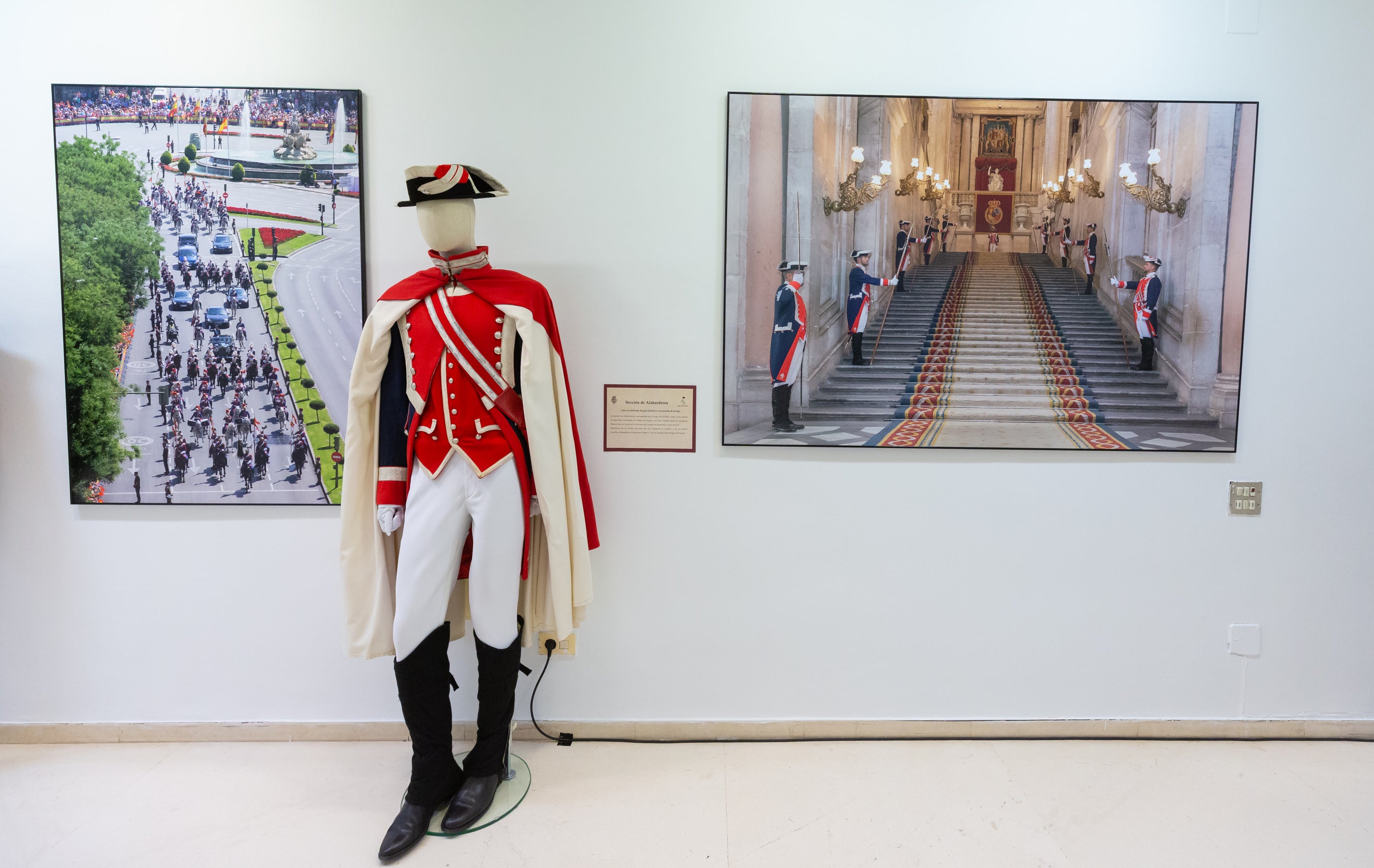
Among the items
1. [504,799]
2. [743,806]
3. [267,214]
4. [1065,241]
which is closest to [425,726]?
[504,799]

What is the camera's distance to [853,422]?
2.28m

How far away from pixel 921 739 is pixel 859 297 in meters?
1.43

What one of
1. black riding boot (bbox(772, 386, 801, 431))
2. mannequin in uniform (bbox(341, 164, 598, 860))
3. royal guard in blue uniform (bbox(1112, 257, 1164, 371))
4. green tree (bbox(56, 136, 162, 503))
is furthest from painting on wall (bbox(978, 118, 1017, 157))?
green tree (bbox(56, 136, 162, 503))

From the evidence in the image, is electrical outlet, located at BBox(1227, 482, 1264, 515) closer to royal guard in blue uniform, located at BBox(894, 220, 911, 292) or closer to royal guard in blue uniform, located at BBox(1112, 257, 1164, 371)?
royal guard in blue uniform, located at BBox(1112, 257, 1164, 371)

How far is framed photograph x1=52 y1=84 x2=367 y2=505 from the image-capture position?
7.05 ft

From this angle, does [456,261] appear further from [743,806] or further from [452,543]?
[743,806]

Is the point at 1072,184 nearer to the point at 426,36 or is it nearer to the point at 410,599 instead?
the point at 426,36

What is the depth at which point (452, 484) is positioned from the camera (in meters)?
1.85

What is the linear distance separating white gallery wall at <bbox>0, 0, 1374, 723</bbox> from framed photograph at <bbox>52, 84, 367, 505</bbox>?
0.24 ft

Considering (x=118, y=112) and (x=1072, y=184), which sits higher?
(x=118, y=112)

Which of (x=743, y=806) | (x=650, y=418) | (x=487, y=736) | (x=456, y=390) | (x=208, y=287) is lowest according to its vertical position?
(x=743, y=806)

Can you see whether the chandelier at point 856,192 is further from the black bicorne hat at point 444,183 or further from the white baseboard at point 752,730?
the white baseboard at point 752,730

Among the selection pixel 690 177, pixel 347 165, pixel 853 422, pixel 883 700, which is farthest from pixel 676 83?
pixel 883 700

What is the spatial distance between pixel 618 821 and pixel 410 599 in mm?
809
